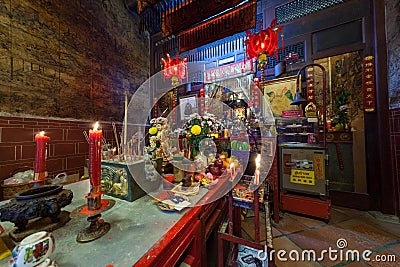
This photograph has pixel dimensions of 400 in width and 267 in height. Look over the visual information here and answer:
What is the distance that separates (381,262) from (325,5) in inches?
138

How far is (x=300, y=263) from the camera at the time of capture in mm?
1337

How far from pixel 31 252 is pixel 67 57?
9.50 feet

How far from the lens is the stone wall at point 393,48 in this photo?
6.11ft

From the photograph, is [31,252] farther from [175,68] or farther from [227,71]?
[227,71]

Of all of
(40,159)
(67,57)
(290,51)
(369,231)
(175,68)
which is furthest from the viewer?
(175,68)

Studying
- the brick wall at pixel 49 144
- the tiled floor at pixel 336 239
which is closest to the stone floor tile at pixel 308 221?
the tiled floor at pixel 336 239

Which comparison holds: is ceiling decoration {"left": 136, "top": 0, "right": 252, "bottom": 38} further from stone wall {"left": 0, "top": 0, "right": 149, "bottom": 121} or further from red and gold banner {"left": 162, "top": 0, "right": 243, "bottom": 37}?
stone wall {"left": 0, "top": 0, "right": 149, "bottom": 121}

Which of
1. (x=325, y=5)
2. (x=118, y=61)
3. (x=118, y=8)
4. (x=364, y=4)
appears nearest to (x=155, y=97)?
(x=118, y=61)

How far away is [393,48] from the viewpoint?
A: 1.91 meters

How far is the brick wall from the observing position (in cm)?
166

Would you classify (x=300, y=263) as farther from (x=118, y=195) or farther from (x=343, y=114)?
(x=343, y=114)

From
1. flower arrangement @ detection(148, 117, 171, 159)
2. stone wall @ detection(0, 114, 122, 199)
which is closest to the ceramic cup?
flower arrangement @ detection(148, 117, 171, 159)

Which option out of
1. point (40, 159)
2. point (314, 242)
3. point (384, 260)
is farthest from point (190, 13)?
point (384, 260)

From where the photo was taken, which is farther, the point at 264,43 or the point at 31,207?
the point at 264,43
